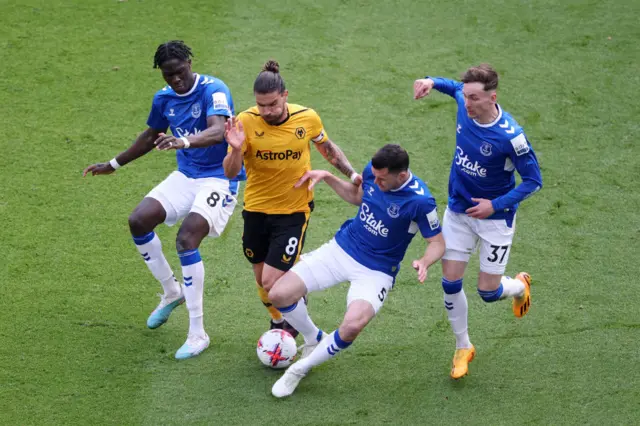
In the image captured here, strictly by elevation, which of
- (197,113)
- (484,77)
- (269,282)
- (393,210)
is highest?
(484,77)

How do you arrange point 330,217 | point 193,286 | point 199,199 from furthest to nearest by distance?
1. point 330,217
2. point 199,199
3. point 193,286

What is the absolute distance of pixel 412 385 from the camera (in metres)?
6.89

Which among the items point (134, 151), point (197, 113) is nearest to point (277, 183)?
point (197, 113)

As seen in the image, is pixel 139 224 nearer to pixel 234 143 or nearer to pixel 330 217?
pixel 234 143

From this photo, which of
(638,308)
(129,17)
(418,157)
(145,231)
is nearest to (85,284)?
(145,231)

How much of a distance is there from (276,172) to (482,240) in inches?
66.2

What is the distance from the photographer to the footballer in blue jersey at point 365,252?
6.43 m

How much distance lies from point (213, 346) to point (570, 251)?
3.61m

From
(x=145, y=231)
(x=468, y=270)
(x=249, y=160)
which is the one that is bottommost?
(x=468, y=270)

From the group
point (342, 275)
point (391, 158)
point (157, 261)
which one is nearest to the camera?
point (391, 158)

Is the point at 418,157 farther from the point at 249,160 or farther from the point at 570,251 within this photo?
the point at 249,160

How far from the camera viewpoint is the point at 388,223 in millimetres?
6543

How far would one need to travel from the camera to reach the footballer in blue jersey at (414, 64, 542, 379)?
257 inches

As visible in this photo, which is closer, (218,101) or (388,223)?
(388,223)
